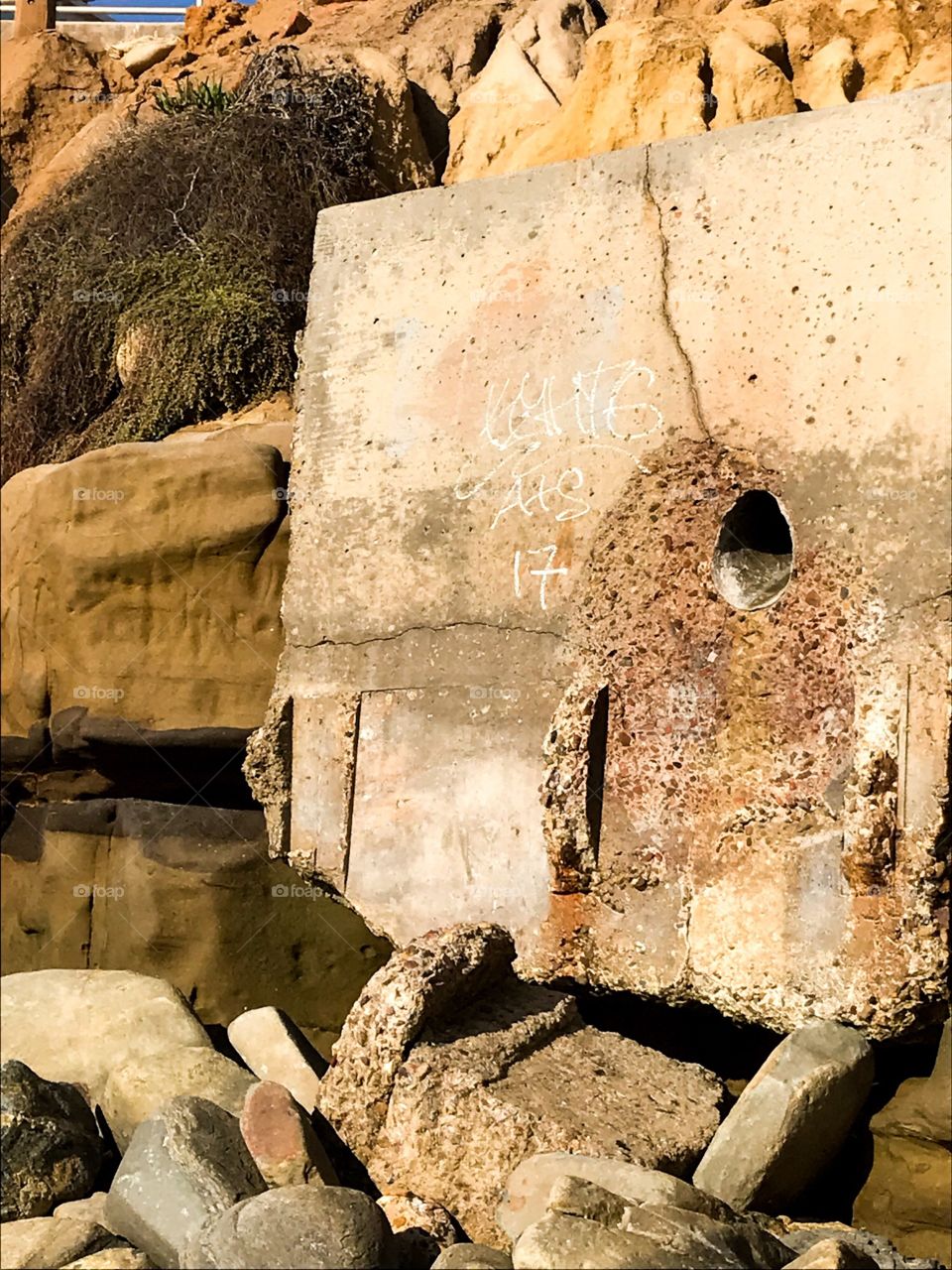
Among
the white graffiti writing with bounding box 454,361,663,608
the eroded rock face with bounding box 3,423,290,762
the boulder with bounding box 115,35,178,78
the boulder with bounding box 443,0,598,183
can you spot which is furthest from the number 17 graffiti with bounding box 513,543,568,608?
the boulder with bounding box 115,35,178,78

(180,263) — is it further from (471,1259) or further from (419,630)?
(471,1259)

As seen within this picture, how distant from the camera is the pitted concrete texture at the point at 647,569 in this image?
4.02m

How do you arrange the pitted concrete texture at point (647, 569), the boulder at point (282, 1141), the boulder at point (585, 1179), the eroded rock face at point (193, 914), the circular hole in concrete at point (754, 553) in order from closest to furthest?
the boulder at point (585, 1179) < the boulder at point (282, 1141) < the pitted concrete texture at point (647, 569) < the circular hole in concrete at point (754, 553) < the eroded rock face at point (193, 914)

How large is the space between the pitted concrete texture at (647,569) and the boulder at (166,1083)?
26.7 inches

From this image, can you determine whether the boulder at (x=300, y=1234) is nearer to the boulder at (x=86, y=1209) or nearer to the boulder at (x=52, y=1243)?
the boulder at (x=52, y=1243)

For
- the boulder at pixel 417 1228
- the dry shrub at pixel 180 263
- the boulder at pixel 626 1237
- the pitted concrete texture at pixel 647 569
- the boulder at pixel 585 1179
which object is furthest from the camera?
the dry shrub at pixel 180 263

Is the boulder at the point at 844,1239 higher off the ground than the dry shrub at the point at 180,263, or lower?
lower

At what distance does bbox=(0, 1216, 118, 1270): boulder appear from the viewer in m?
3.60

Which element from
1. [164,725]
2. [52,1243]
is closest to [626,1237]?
[52,1243]

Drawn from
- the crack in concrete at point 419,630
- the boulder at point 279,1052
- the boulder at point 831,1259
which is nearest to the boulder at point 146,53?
the crack in concrete at point 419,630

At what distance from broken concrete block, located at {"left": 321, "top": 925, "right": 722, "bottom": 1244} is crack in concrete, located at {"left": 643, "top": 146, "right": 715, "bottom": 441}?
1.59 meters

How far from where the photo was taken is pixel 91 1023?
16.4ft

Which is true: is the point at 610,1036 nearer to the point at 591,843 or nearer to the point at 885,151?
the point at 591,843

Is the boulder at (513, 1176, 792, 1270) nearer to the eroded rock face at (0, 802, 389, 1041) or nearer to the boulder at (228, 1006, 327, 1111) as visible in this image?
the boulder at (228, 1006, 327, 1111)
